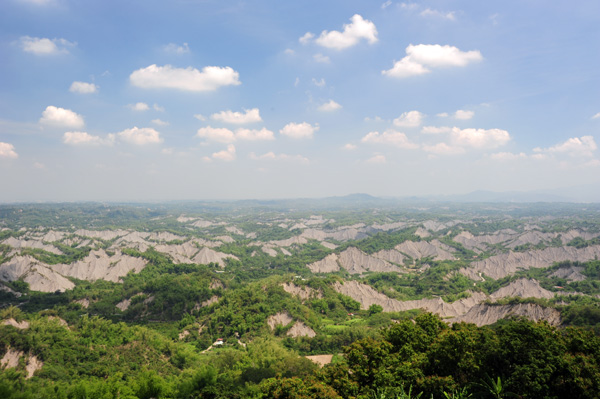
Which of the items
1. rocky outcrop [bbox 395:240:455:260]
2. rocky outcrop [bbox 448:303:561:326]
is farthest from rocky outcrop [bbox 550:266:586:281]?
rocky outcrop [bbox 448:303:561:326]

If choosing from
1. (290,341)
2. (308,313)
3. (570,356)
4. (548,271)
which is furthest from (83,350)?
(548,271)

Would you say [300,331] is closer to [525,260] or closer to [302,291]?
[302,291]

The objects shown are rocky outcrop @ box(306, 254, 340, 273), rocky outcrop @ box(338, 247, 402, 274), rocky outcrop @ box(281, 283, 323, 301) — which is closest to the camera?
rocky outcrop @ box(281, 283, 323, 301)

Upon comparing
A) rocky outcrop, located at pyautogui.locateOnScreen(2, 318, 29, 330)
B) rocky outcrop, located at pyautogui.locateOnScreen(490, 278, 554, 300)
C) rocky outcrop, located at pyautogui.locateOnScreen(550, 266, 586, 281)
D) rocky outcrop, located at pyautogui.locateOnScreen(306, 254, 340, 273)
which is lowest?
rocky outcrop, located at pyautogui.locateOnScreen(306, 254, 340, 273)

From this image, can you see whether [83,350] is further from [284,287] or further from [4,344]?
[284,287]

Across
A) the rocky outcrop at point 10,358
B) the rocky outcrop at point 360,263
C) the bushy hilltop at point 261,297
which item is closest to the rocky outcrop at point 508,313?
the bushy hilltop at point 261,297

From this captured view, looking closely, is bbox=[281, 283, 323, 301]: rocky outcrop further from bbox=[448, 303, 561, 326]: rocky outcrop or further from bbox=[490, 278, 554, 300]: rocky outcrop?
bbox=[490, 278, 554, 300]: rocky outcrop

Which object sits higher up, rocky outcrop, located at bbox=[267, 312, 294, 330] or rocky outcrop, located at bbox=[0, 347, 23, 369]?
rocky outcrop, located at bbox=[0, 347, 23, 369]
